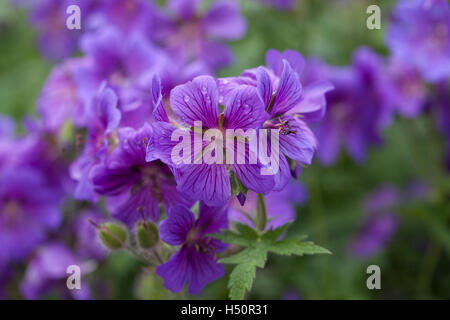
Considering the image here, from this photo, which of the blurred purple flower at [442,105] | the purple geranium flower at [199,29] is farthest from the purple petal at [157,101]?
the blurred purple flower at [442,105]

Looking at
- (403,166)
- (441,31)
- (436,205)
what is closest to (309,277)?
(436,205)

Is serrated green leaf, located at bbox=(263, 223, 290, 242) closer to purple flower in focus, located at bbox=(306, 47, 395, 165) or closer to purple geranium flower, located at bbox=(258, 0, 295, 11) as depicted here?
purple flower in focus, located at bbox=(306, 47, 395, 165)

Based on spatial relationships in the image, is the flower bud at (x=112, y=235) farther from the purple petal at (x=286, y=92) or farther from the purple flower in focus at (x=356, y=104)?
the purple flower in focus at (x=356, y=104)

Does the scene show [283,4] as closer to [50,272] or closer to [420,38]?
[420,38]

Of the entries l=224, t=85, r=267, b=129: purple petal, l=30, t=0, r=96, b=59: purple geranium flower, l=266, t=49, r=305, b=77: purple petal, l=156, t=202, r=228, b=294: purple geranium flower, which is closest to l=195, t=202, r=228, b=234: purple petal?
l=156, t=202, r=228, b=294: purple geranium flower

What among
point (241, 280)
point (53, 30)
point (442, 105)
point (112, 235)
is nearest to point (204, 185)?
point (241, 280)

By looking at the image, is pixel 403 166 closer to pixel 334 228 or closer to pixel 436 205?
pixel 334 228
